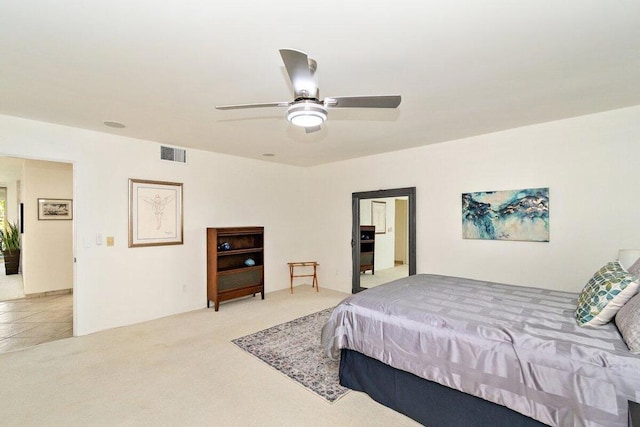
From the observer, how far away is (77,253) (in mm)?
3703

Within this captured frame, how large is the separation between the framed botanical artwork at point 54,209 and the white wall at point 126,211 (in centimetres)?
266

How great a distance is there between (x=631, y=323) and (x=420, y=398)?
4.25ft

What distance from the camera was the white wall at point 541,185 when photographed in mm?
3143

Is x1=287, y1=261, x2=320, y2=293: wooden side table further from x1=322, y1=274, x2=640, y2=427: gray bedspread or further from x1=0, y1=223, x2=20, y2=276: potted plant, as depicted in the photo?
x1=0, y1=223, x2=20, y2=276: potted plant

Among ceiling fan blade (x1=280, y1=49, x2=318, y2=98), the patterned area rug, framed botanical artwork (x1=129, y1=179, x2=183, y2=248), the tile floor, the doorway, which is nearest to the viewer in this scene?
ceiling fan blade (x1=280, y1=49, x2=318, y2=98)

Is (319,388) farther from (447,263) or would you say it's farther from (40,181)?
(40,181)

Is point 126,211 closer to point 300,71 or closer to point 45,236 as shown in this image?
point 45,236

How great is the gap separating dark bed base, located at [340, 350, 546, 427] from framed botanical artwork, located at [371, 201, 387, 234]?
3222 mm

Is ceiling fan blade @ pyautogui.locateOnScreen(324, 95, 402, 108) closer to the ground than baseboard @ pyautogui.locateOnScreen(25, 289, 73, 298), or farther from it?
farther from it

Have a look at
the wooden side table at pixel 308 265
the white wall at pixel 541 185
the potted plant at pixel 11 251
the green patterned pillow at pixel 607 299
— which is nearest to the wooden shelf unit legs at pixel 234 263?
the wooden side table at pixel 308 265

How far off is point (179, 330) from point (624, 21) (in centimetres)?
489

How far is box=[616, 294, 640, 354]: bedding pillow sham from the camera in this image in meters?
1.49

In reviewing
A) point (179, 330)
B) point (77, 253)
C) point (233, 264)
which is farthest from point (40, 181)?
point (179, 330)

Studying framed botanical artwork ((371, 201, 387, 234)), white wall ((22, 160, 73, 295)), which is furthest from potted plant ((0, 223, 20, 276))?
framed botanical artwork ((371, 201, 387, 234))
